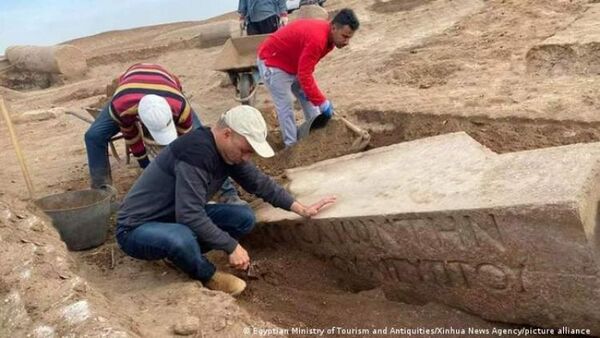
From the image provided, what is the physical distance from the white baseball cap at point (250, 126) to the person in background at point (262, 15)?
5.02 meters

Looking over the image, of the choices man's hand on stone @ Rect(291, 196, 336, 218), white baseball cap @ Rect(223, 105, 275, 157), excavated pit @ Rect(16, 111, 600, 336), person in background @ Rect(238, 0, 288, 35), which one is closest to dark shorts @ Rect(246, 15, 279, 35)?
person in background @ Rect(238, 0, 288, 35)

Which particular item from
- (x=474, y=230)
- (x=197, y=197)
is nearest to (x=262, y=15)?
(x=197, y=197)

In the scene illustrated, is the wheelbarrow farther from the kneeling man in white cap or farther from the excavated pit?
the kneeling man in white cap

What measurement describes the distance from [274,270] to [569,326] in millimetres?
1793

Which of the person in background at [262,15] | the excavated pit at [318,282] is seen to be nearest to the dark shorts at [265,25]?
the person in background at [262,15]

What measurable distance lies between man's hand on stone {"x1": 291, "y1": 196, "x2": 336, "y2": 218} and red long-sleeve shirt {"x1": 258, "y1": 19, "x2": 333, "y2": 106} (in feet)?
4.74

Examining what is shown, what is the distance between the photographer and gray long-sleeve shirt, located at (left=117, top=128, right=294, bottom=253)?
3.35m

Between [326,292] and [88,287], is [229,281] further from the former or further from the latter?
[88,287]

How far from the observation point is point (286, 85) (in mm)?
5418

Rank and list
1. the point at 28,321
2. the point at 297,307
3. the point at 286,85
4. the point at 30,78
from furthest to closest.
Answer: the point at 30,78
the point at 286,85
the point at 297,307
the point at 28,321

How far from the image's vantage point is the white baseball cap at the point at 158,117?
400 centimetres

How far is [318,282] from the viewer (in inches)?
153

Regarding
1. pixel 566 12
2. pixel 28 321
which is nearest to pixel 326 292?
pixel 28 321

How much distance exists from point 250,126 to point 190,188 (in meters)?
0.48
